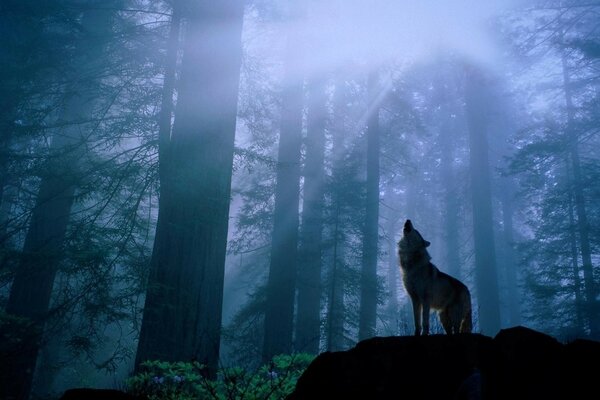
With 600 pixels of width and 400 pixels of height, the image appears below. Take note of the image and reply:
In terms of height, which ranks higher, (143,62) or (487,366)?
(143,62)

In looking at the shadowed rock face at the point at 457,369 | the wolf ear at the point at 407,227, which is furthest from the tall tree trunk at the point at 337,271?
the shadowed rock face at the point at 457,369

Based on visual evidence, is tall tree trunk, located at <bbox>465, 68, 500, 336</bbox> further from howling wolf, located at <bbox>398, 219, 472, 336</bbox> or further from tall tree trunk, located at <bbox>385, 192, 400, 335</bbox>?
howling wolf, located at <bbox>398, 219, 472, 336</bbox>

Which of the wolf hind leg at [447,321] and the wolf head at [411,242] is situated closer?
the wolf head at [411,242]

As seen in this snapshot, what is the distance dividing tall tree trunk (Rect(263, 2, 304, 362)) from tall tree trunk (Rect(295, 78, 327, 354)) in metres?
1.87

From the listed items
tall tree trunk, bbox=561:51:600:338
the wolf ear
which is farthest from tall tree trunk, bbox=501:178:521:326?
the wolf ear

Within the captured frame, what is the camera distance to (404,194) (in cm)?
4050

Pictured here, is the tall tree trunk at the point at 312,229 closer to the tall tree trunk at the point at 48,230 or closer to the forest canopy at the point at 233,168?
the forest canopy at the point at 233,168

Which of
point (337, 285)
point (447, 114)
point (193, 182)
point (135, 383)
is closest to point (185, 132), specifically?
point (193, 182)

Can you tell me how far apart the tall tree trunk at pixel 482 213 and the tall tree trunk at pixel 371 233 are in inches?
198

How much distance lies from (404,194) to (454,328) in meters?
35.9

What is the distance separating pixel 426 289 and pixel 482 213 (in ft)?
59.8

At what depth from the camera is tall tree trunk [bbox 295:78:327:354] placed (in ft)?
54.5

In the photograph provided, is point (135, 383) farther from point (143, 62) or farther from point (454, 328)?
point (143, 62)

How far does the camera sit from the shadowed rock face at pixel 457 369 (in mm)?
3576
